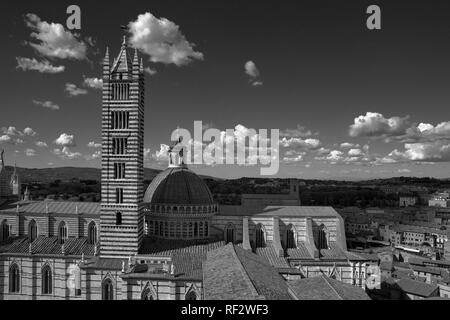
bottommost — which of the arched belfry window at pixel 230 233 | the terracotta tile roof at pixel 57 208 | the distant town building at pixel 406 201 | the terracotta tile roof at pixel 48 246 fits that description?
the distant town building at pixel 406 201

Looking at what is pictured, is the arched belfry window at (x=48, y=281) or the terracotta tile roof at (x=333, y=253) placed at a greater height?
the terracotta tile roof at (x=333, y=253)

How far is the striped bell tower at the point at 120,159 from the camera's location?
33.1 m

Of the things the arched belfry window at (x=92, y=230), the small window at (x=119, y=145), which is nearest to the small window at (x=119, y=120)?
the small window at (x=119, y=145)

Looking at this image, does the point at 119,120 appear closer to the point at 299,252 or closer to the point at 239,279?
the point at 239,279

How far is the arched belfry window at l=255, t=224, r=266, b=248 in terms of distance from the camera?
3762 cm

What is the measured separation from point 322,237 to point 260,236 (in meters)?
6.73

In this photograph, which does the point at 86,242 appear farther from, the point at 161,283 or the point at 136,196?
the point at 161,283

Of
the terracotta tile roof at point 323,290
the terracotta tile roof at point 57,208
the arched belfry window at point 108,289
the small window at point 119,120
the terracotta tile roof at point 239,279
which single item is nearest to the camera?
the terracotta tile roof at point 239,279

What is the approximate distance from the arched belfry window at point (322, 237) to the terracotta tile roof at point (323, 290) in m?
13.4

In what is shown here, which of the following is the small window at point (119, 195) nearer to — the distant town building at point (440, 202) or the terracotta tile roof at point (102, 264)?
the terracotta tile roof at point (102, 264)

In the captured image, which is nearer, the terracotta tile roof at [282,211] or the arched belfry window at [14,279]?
the arched belfry window at [14,279]

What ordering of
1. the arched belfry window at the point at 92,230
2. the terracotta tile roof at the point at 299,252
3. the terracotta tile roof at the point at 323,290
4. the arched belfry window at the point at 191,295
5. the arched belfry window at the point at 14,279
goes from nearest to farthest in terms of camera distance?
1. the terracotta tile roof at the point at 323,290
2. the arched belfry window at the point at 191,295
3. the arched belfry window at the point at 14,279
4. the terracotta tile roof at the point at 299,252
5. the arched belfry window at the point at 92,230
